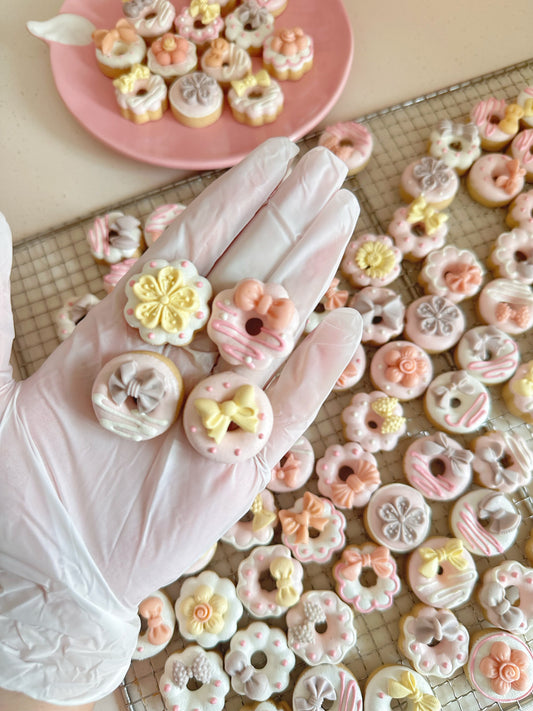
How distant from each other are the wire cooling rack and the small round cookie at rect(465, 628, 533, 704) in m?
0.03

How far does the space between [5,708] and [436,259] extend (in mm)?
1150

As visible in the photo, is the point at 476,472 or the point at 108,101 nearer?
the point at 476,472

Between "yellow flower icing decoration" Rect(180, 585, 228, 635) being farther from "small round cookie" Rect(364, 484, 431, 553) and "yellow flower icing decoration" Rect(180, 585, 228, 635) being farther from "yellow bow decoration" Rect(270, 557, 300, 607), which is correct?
"small round cookie" Rect(364, 484, 431, 553)

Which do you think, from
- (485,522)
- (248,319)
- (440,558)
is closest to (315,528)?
(440,558)

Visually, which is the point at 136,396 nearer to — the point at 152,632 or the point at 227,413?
the point at 227,413

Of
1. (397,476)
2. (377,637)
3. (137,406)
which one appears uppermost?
(137,406)

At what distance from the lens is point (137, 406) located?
86cm

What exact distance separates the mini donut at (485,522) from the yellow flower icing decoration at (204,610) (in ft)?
1.57

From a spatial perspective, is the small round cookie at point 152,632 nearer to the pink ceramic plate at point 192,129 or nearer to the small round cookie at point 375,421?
the small round cookie at point 375,421

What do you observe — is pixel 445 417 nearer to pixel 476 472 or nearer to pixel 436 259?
pixel 476 472

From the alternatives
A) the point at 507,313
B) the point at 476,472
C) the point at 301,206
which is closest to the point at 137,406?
the point at 301,206

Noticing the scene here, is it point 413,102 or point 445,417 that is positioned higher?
point 413,102

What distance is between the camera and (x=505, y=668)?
1024mm

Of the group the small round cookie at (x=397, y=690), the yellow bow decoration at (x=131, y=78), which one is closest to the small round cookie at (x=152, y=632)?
the small round cookie at (x=397, y=690)
